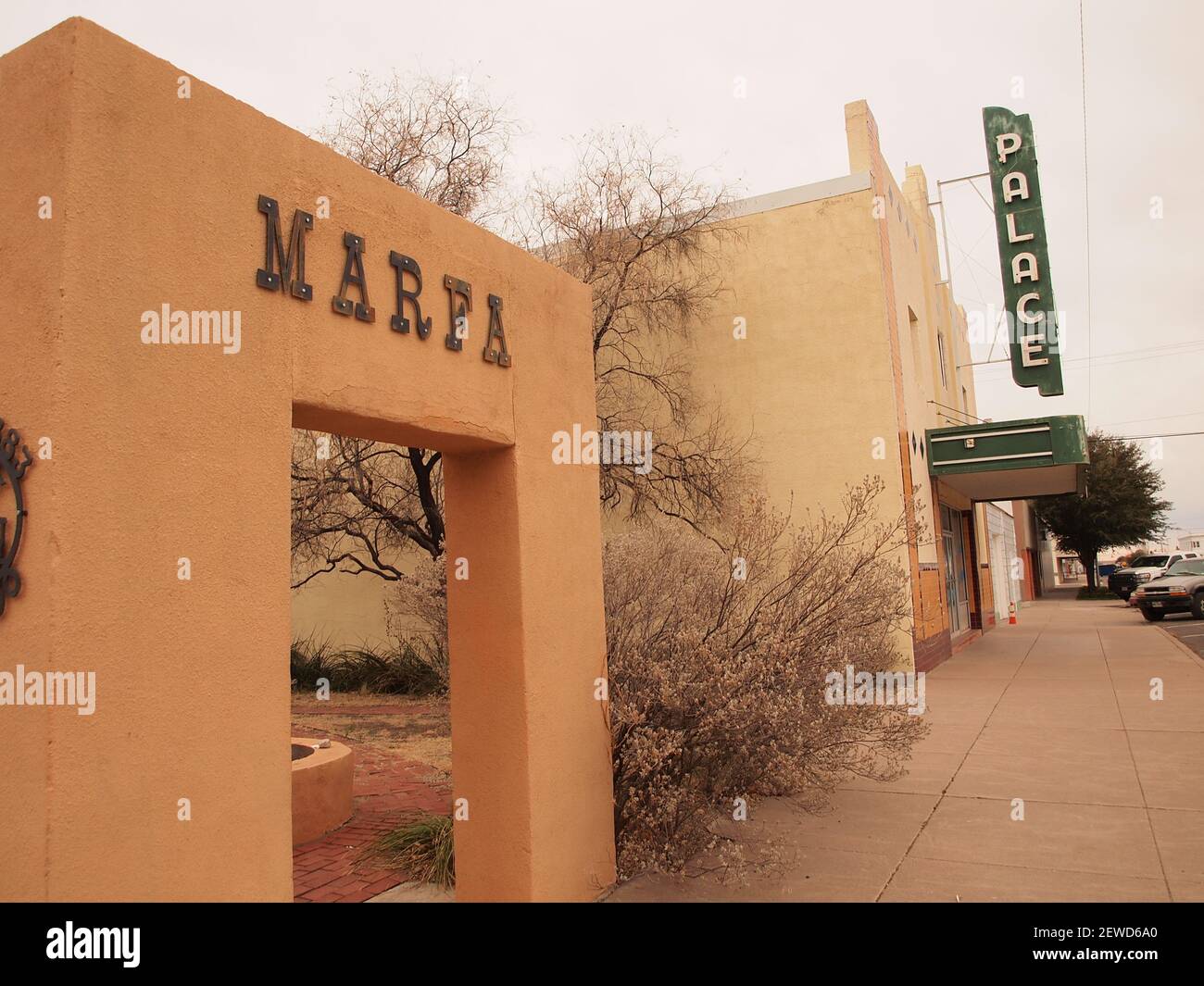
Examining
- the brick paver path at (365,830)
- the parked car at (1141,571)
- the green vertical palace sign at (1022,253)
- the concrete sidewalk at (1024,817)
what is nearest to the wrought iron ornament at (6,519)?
the brick paver path at (365,830)

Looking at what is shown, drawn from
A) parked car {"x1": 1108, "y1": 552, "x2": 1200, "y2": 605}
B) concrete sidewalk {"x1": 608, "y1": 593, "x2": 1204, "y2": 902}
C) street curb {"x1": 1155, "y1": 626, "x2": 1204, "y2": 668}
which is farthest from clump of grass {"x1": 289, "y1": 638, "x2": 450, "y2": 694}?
parked car {"x1": 1108, "y1": 552, "x2": 1200, "y2": 605}

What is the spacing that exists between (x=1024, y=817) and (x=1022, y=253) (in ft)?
36.5

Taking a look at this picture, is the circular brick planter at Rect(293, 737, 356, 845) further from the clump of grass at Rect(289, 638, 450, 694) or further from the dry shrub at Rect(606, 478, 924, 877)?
the clump of grass at Rect(289, 638, 450, 694)

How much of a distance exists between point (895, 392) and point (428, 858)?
31.1ft

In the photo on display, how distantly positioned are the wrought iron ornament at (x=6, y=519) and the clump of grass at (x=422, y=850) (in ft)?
10.5

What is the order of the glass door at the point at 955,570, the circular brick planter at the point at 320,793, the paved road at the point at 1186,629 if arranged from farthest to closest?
the glass door at the point at 955,570, the paved road at the point at 1186,629, the circular brick planter at the point at 320,793

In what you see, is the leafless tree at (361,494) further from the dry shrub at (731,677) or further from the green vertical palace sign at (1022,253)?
the green vertical palace sign at (1022,253)

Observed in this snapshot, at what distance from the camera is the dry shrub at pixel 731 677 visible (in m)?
4.77

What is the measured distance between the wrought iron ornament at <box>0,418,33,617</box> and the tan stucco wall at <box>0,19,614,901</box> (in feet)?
0.13

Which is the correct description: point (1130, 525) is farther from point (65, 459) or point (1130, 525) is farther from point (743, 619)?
point (65, 459)

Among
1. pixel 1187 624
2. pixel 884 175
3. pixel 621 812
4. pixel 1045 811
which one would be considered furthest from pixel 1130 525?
pixel 621 812

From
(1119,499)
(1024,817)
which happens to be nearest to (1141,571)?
(1119,499)

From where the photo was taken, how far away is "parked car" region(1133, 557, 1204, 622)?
70.8 ft

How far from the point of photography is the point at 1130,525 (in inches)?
1580
